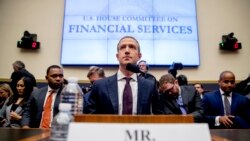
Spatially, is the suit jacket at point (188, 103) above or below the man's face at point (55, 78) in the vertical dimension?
below

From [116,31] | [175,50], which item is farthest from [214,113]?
[116,31]

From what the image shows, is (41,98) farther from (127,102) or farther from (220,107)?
(220,107)

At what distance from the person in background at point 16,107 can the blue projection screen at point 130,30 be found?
2067 millimetres

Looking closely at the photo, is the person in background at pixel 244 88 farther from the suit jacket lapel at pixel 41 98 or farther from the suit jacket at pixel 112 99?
the suit jacket lapel at pixel 41 98

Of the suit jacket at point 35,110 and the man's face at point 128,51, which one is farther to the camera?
the suit jacket at point 35,110

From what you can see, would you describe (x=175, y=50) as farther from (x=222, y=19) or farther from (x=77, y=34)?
(x=77, y=34)

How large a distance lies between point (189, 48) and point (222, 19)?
3.75ft

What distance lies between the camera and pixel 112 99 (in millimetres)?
→ 1685

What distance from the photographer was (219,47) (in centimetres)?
570

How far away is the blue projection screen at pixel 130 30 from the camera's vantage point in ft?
17.6

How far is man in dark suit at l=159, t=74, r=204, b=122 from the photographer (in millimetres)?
2400

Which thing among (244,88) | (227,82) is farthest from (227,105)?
(244,88)

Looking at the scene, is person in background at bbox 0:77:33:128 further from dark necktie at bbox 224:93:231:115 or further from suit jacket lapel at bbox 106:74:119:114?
dark necktie at bbox 224:93:231:115

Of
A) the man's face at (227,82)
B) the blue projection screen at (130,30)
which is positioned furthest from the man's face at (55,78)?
the blue projection screen at (130,30)
